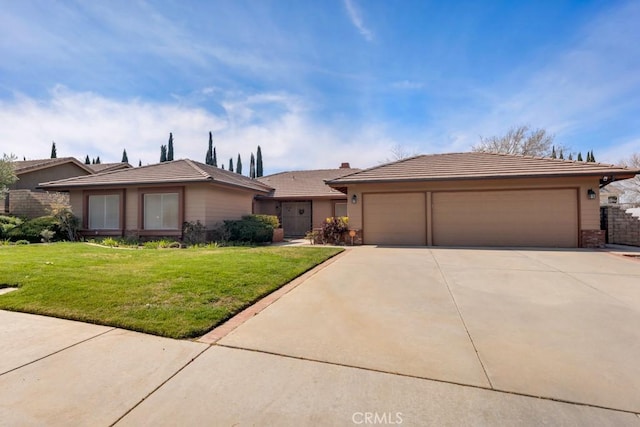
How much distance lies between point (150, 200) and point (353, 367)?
13795 mm

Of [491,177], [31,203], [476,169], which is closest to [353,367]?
[491,177]

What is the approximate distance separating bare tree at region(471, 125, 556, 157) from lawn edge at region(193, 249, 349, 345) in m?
28.0

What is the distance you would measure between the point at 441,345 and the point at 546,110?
18.8 m

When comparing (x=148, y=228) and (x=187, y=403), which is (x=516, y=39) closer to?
(x=187, y=403)

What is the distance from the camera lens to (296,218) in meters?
19.7

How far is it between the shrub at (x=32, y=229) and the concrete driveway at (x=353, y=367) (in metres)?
12.4

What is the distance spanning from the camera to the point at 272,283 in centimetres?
548

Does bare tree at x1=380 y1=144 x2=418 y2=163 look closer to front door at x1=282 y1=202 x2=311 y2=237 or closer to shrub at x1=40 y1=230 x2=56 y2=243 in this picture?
front door at x1=282 y1=202 x2=311 y2=237

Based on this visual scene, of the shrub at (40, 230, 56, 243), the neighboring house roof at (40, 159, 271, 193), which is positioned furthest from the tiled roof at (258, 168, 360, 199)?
the shrub at (40, 230, 56, 243)

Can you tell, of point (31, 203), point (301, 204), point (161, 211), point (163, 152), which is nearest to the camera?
point (161, 211)

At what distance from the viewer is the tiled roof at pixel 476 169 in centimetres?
1071

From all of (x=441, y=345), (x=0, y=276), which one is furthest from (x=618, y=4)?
(x=0, y=276)

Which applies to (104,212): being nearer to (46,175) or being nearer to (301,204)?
(301,204)

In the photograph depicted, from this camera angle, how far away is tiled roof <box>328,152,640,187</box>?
1071cm
